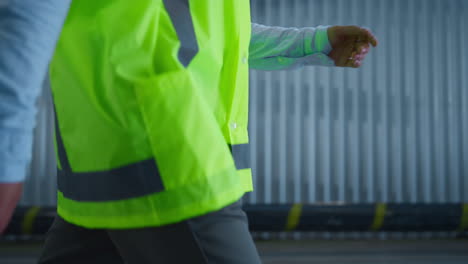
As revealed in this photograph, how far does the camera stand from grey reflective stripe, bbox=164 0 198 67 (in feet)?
2.12

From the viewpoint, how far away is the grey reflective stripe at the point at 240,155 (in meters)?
0.76

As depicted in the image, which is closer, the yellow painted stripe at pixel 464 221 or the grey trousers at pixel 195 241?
the grey trousers at pixel 195 241

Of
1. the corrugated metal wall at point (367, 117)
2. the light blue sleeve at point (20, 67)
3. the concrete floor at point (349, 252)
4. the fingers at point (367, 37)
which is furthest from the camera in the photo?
the corrugated metal wall at point (367, 117)

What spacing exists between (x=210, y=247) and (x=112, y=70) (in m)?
0.30

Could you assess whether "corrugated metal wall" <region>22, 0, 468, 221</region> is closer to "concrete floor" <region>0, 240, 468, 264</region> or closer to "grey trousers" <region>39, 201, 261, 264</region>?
"concrete floor" <region>0, 240, 468, 264</region>

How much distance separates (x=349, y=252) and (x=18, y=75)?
2.97m

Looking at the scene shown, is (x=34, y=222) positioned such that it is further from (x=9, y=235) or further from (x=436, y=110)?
(x=436, y=110)

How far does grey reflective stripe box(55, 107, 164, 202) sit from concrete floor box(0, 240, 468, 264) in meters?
2.27

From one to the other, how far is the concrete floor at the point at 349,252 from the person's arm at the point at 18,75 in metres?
2.49

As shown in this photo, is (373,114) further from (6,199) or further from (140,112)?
(6,199)

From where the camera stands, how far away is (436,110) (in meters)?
3.76

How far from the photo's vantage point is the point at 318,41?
1.13m

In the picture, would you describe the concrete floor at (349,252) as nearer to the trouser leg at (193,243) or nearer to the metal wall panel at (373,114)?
the metal wall panel at (373,114)

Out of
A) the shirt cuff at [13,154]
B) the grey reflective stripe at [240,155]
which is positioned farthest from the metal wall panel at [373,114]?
the shirt cuff at [13,154]
